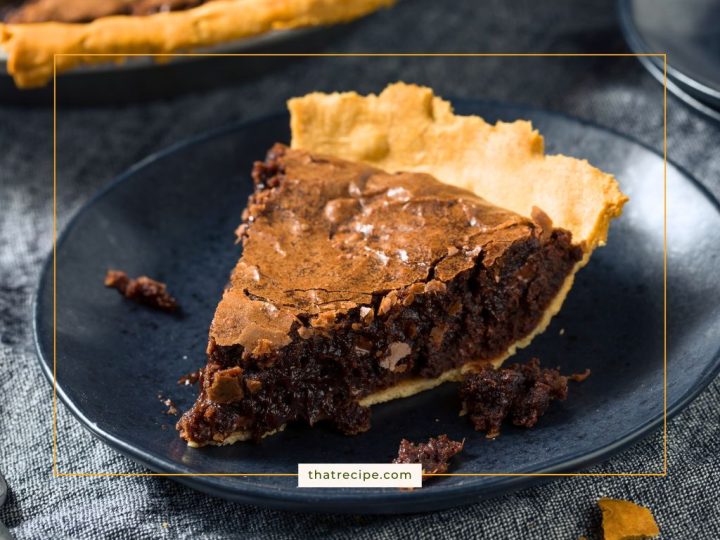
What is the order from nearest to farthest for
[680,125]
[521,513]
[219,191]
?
[521,513] → [219,191] → [680,125]

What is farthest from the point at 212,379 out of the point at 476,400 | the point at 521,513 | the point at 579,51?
the point at 579,51

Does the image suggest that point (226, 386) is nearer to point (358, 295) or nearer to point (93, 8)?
point (358, 295)

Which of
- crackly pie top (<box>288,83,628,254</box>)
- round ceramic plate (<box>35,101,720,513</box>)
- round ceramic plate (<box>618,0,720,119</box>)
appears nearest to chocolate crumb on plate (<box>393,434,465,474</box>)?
round ceramic plate (<box>35,101,720,513</box>)

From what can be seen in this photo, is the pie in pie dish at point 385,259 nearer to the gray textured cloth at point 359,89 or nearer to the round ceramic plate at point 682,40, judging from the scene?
the gray textured cloth at point 359,89

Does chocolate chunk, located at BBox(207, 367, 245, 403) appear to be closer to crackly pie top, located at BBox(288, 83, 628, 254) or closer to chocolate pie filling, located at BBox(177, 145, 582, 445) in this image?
chocolate pie filling, located at BBox(177, 145, 582, 445)

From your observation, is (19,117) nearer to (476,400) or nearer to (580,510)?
(476,400)

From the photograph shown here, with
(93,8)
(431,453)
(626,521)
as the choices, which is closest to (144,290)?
(431,453)
